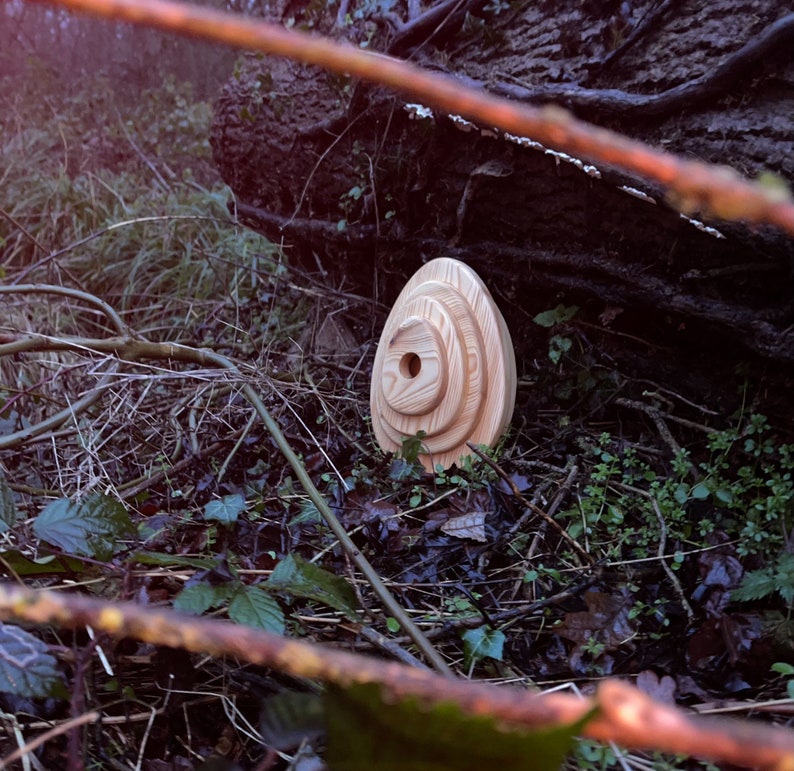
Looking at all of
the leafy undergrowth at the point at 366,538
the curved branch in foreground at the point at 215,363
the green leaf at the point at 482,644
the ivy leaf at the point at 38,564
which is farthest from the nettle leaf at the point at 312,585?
the ivy leaf at the point at 38,564

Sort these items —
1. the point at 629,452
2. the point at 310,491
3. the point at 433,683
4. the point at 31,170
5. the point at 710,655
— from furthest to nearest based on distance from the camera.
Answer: the point at 31,170 → the point at 629,452 → the point at 310,491 → the point at 710,655 → the point at 433,683

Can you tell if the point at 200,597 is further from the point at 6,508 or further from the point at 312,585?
the point at 6,508

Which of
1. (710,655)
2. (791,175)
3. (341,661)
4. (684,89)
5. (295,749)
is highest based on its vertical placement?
(684,89)

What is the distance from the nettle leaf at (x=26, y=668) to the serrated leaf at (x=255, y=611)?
0.20 metres

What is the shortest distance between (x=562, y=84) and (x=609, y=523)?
91 centimetres

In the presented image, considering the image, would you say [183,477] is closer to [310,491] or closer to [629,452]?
[310,491]

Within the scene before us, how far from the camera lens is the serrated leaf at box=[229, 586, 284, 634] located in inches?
33.1

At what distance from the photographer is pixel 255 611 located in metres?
0.86

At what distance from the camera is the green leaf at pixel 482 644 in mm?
1020

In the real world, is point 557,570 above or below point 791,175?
below

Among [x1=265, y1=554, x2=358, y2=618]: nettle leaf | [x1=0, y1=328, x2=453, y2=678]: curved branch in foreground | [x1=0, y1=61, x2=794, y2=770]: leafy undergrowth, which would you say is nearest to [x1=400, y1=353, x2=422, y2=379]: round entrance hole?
[x1=0, y1=61, x2=794, y2=770]: leafy undergrowth

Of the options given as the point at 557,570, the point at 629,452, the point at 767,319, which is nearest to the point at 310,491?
the point at 557,570

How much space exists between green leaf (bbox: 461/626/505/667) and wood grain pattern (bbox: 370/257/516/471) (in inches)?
21.2

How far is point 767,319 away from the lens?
4.00 feet
